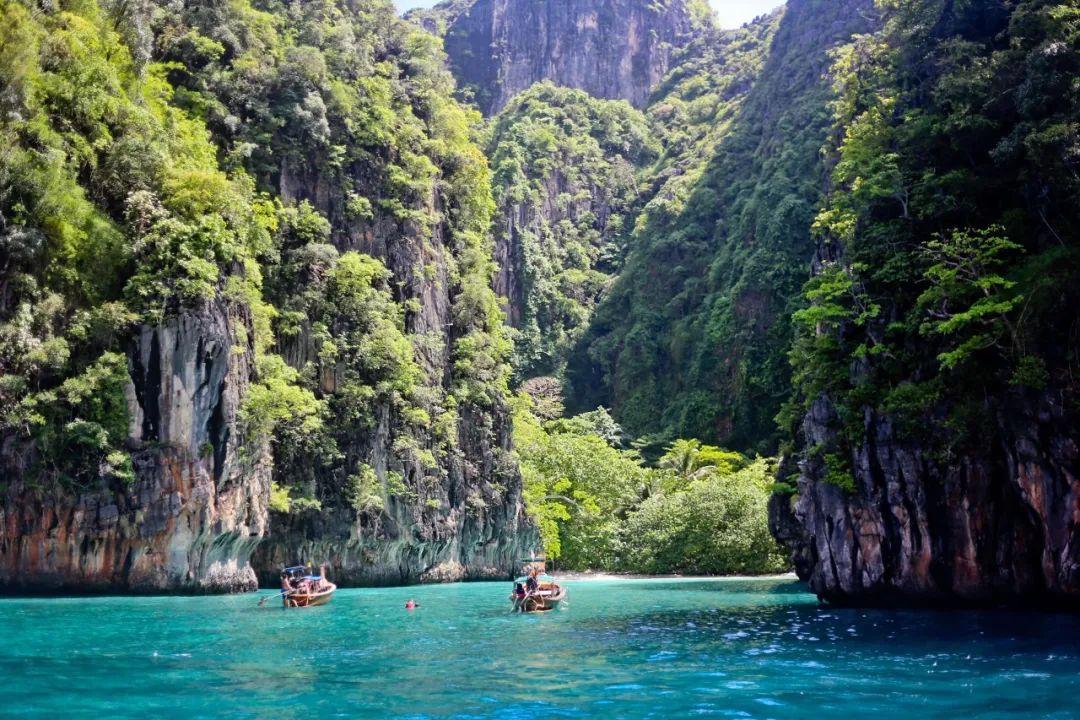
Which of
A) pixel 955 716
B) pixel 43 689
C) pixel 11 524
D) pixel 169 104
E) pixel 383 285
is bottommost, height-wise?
pixel 955 716

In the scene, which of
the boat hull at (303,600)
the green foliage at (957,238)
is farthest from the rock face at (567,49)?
the boat hull at (303,600)

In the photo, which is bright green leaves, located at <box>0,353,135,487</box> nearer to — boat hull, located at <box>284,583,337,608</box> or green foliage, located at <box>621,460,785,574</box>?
boat hull, located at <box>284,583,337,608</box>

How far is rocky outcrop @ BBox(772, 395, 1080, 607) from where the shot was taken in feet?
66.9

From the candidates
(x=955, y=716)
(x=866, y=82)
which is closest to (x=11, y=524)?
(x=955, y=716)

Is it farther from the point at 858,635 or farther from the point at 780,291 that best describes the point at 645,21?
the point at 858,635

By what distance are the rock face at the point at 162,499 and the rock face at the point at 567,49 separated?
84590 millimetres

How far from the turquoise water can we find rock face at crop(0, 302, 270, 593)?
3060 mm

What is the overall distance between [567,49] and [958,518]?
97630mm

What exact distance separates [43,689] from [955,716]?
12703 mm

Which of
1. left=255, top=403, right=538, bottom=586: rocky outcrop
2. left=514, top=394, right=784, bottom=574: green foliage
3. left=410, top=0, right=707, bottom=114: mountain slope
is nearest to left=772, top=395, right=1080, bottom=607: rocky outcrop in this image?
left=255, top=403, right=538, bottom=586: rocky outcrop

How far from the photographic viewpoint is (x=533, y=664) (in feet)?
54.4

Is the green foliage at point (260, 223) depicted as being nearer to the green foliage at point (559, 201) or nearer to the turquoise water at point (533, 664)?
the turquoise water at point (533, 664)

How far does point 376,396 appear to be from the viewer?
41.4 meters

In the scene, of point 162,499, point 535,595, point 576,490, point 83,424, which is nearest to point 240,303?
point 83,424
